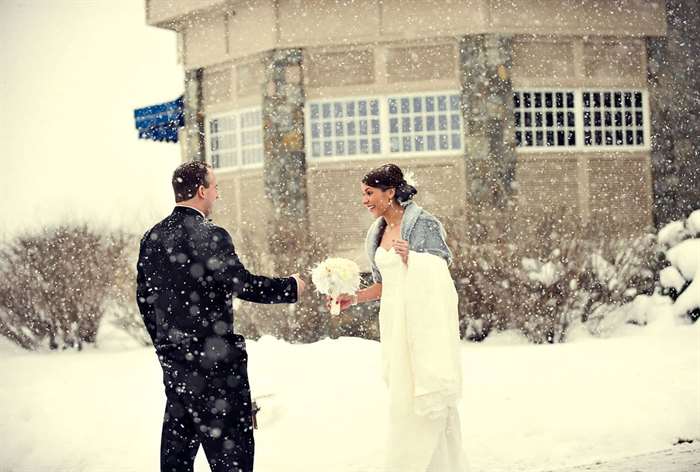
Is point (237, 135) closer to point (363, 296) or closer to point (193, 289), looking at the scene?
point (363, 296)

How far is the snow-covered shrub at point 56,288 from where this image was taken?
14.4 m

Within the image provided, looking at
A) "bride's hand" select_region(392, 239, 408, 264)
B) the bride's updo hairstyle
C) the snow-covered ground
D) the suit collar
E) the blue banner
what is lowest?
the snow-covered ground

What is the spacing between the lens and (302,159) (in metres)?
17.4

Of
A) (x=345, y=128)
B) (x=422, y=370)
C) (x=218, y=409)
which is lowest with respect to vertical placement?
(x=218, y=409)

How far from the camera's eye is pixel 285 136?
17.4 meters

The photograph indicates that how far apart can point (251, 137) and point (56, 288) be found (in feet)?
17.7

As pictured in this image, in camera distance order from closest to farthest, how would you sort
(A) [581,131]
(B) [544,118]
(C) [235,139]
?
1. (B) [544,118]
2. (A) [581,131]
3. (C) [235,139]

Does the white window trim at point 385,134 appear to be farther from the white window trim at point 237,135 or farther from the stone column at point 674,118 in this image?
the stone column at point 674,118

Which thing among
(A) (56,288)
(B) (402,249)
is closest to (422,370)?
(B) (402,249)

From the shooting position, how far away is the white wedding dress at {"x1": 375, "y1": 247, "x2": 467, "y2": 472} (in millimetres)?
5215

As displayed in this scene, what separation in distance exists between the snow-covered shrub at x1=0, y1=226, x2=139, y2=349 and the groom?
31.2ft

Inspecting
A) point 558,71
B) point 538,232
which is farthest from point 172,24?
point 538,232

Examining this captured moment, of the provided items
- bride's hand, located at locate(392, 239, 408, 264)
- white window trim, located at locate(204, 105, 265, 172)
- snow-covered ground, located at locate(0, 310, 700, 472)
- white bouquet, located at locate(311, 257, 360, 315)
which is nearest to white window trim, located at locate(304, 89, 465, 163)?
white window trim, located at locate(204, 105, 265, 172)

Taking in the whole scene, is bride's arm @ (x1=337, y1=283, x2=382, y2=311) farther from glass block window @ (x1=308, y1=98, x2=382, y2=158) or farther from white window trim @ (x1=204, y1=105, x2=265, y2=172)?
white window trim @ (x1=204, y1=105, x2=265, y2=172)
